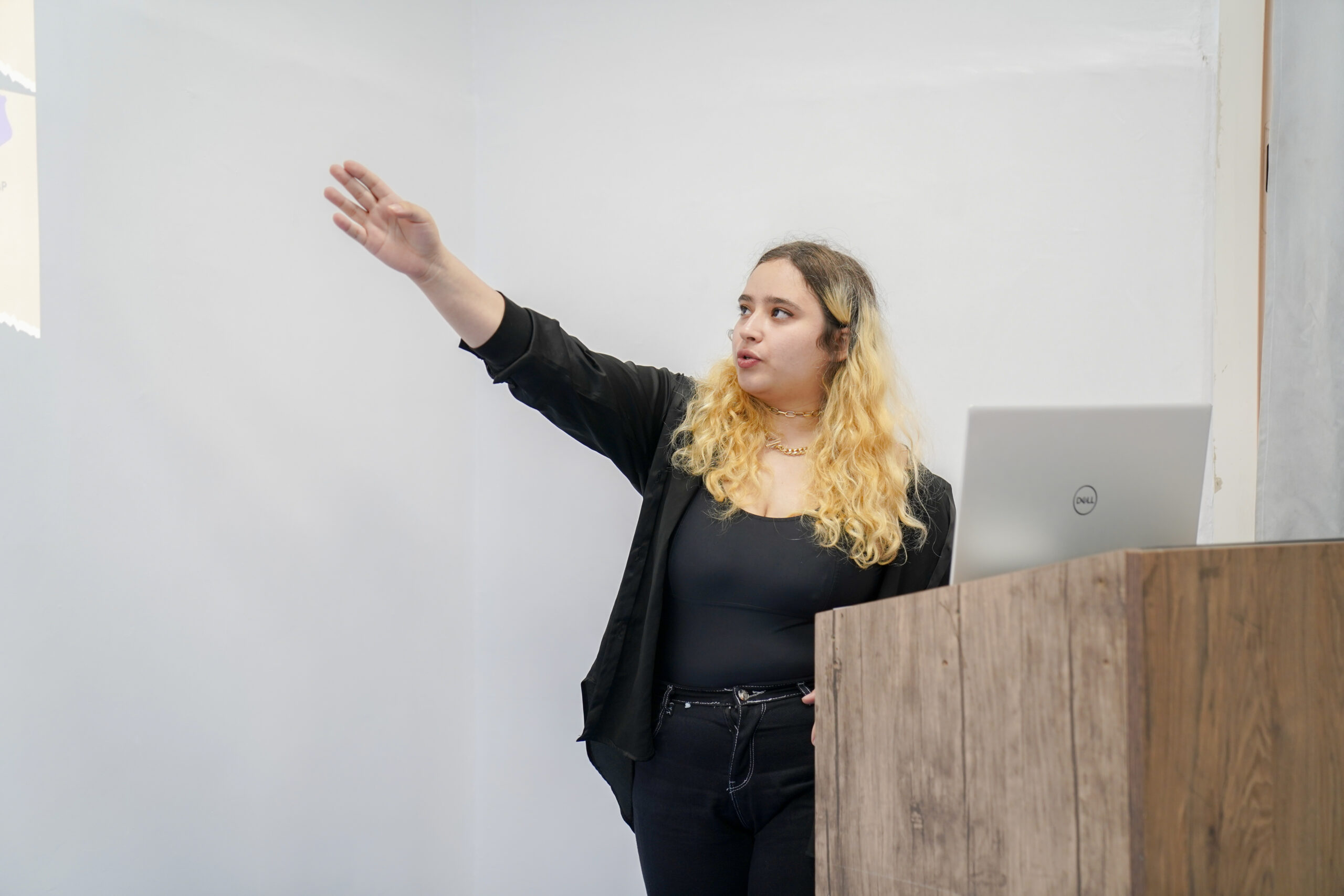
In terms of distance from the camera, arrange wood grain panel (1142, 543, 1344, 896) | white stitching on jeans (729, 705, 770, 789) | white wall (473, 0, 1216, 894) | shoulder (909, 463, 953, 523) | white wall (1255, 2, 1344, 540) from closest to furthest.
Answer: wood grain panel (1142, 543, 1344, 896)
white stitching on jeans (729, 705, 770, 789)
white wall (1255, 2, 1344, 540)
shoulder (909, 463, 953, 523)
white wall (473, 0, 1216, 894)

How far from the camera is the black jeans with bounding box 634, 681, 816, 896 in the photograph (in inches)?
58.4

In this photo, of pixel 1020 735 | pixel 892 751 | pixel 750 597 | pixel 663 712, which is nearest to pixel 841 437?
pixel 750 597

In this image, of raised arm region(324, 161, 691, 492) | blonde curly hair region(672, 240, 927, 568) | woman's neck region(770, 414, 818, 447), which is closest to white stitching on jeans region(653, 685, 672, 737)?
blonde curly hair region(672, 240, 927, 568)

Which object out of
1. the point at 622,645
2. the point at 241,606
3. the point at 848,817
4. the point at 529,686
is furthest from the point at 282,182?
the point at 848,817

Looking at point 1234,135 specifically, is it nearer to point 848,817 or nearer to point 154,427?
point 848,817

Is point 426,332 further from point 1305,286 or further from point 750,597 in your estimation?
point 1305,286

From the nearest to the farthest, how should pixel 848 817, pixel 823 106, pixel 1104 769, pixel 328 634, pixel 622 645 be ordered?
pixel 1104 769, pixel 848 817, pixel 622 645, pixel 328 634, pixel 823 106

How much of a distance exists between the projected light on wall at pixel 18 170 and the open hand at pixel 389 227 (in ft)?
1.66

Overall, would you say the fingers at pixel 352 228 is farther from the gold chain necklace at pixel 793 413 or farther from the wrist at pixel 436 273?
the gold chain necklace at pixel 793 413

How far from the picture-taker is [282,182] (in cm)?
196

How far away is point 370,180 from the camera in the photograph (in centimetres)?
142

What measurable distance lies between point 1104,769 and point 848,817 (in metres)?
0.38

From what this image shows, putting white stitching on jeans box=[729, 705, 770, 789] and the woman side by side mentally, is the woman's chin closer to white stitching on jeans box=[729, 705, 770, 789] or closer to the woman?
the woman

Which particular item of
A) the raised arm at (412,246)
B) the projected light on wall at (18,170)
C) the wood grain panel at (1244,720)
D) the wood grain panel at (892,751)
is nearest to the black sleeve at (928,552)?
the wood grain panel at (892,751)
